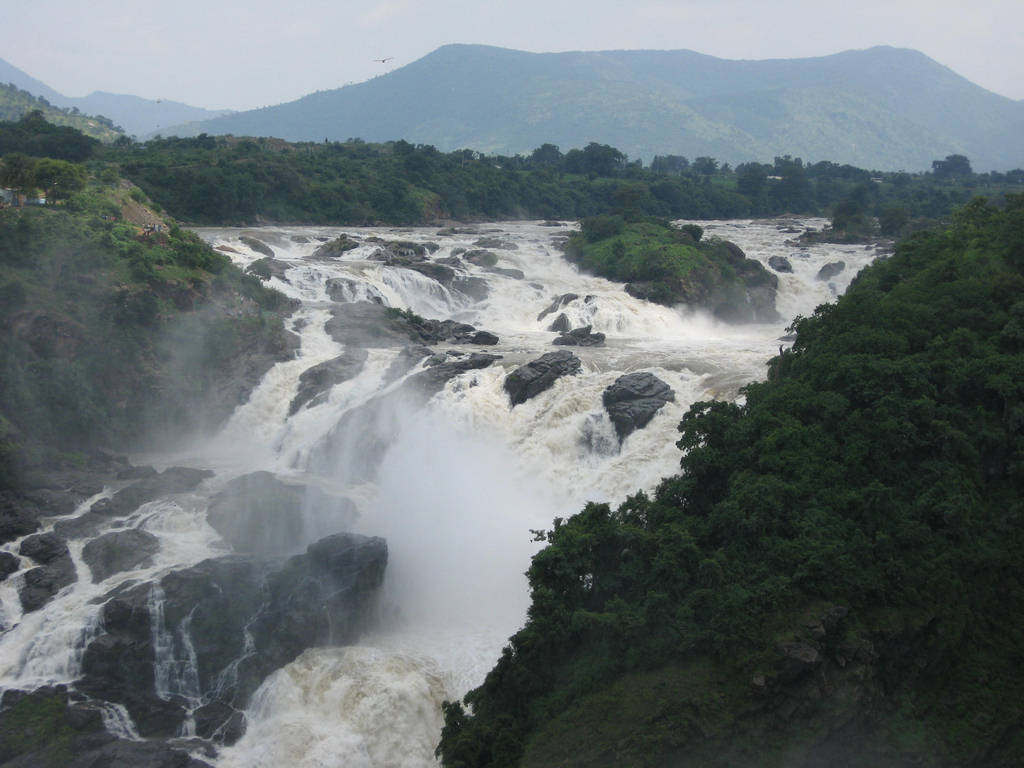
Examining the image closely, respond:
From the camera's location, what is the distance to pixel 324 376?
26969 millimetres

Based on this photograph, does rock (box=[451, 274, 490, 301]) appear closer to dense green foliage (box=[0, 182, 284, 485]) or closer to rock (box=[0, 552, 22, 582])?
dense green foliage (box=[0, 182, 284, 485])

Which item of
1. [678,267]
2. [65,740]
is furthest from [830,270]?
[65,740]

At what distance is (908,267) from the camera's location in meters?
23.1

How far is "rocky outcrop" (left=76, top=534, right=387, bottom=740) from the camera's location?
15.2 metres

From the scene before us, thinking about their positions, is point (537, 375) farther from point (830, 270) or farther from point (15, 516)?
point (830, 270)

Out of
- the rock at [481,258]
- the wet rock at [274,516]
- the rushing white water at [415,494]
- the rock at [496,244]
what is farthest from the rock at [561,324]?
the wet rock at [274,516]

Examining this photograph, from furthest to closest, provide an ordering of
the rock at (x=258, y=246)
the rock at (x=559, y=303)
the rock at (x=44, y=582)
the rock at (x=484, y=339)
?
the rock at (x=258, y=246) < the rock at (x=559, y=303) < the rock at (x=484, y=339) < the rock at (x=44, y=582)

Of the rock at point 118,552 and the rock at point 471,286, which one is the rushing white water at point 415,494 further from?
the rock at point 471,286

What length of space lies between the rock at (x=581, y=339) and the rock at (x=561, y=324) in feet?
9.16

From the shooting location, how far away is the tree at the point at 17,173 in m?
31.4

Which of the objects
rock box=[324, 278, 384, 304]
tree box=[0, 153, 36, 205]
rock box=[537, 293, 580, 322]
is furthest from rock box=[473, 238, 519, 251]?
tree box=[0, 153, 36, 205]

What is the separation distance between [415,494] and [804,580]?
11454 mm

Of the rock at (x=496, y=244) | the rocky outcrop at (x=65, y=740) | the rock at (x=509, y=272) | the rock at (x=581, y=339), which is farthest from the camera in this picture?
the rock at (x=496, y=244)

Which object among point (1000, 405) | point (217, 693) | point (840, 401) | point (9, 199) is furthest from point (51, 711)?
point (9, 199)
